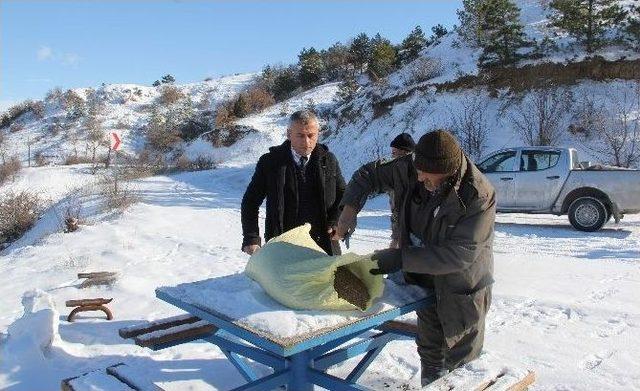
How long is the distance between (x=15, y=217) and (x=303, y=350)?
594 inches

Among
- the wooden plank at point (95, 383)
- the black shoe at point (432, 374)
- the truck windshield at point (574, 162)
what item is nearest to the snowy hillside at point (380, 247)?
the black shoe at point (432, 374)

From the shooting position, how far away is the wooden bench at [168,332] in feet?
11.8

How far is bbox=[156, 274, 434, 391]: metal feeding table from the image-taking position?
2.51 m

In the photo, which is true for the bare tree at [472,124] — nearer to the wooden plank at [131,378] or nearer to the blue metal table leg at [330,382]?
the blue metal table leg at [330,382]

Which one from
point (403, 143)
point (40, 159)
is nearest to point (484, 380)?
point (403, 143)

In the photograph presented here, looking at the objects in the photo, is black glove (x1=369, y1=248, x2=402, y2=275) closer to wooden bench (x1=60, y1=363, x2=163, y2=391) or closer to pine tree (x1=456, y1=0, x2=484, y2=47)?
wooden bench (x1=60, y1=363, x2=163, y2=391)

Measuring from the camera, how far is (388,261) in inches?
111

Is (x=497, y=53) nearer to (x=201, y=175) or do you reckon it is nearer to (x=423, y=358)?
(x=201, y=175)

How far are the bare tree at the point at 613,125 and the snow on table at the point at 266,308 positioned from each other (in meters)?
14.9

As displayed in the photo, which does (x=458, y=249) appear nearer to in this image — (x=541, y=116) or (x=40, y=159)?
(x=541, y=116)

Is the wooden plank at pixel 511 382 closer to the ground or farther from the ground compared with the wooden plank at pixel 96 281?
farther from the ground

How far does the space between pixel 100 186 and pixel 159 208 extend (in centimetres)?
522

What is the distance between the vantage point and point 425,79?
24.8 m

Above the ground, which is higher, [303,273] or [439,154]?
[439,154]
